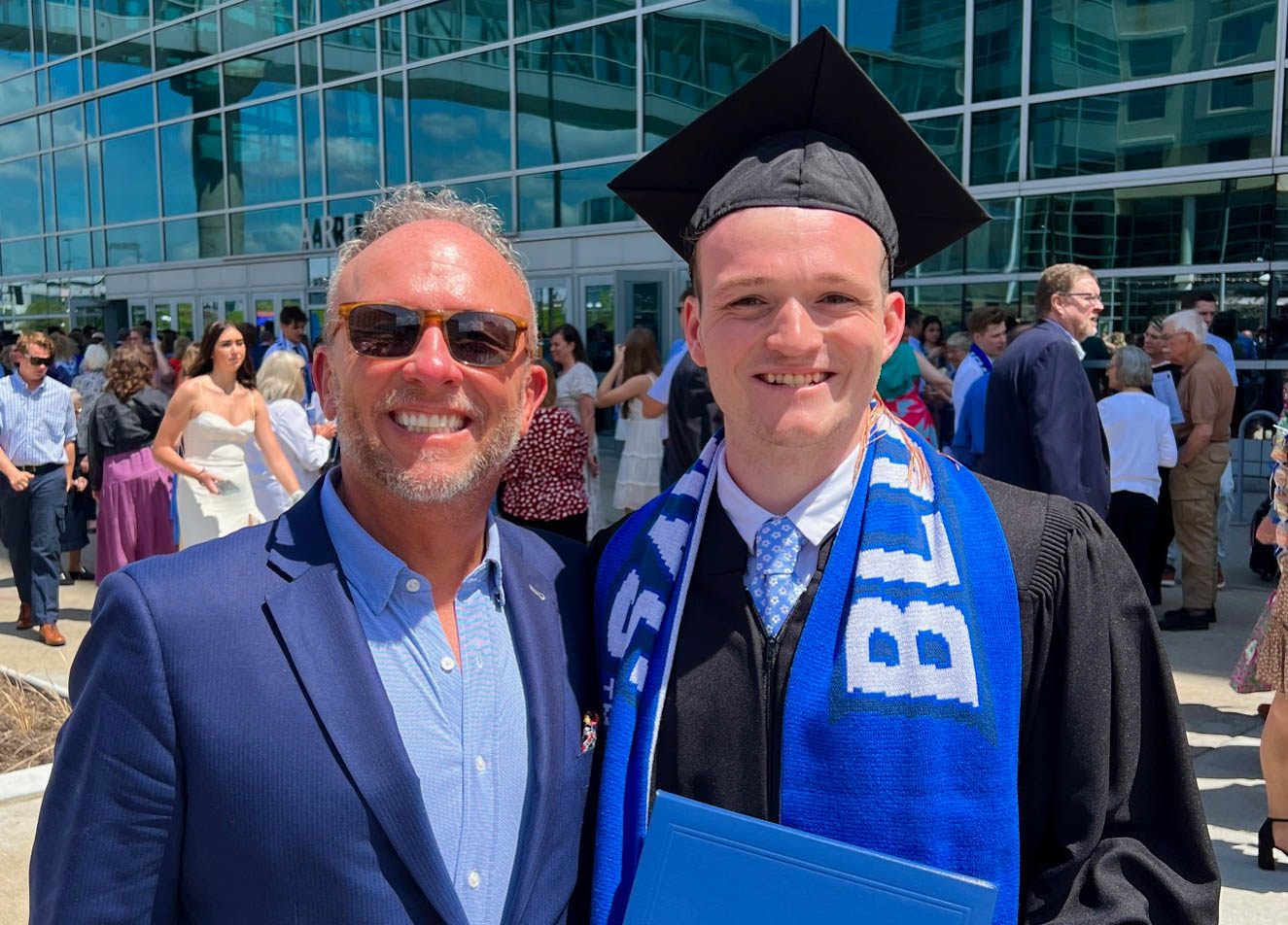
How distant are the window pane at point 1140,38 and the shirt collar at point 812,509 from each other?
1055 cm

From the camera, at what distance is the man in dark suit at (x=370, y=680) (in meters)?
1.41

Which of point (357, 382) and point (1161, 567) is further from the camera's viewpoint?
point (1161, 567)

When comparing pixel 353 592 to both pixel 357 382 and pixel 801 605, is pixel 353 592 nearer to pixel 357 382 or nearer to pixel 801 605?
pixel 357 382

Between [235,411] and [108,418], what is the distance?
5.69 ft

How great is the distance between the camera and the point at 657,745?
1.59m

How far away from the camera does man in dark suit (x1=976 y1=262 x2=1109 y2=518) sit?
16.0 ft

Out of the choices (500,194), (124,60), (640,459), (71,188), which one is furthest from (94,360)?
(71,188)

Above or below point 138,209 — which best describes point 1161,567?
below

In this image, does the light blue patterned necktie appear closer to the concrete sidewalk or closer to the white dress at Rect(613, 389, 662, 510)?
the concrete sidewalk

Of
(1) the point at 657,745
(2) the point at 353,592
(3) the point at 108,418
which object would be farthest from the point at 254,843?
(3) the point at 108,418

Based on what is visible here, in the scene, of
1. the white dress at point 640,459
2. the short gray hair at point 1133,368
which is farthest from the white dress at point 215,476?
the short gray hair at point 1133,368

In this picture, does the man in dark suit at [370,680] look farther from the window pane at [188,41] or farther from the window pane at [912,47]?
the window pane at [188,41]

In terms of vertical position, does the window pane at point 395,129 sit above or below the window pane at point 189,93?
below

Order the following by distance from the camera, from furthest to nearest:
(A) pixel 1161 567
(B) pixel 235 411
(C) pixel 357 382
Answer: (A) pixel 1161 567
(B) pixel 235 411
(C) pixel 357 382
